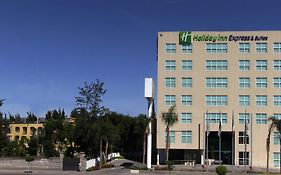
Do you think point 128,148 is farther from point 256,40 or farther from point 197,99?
point 256,40

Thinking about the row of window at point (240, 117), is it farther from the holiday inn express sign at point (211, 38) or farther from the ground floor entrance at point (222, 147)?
the holiday inn express sign at point (211, 38)

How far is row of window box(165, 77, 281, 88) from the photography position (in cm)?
9975

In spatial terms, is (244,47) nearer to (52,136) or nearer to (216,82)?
(216,82)

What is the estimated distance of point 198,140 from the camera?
99875mm

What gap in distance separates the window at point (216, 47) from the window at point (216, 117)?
42.2 feet

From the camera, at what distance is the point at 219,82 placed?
100688 millimetres

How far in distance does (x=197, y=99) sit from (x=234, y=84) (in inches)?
315

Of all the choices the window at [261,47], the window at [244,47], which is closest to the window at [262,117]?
the window at [261,47]

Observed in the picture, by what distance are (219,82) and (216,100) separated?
3.73 metres

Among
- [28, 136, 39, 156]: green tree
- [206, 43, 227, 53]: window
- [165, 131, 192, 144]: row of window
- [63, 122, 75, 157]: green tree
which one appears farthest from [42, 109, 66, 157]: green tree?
[206, 43, 227, 53]: window

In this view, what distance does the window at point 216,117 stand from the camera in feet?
326

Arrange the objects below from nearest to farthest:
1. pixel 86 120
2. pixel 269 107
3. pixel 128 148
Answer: pixel 86 120
pixel 269 107
pixel 128 148

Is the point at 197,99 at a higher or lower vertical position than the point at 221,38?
→ lower

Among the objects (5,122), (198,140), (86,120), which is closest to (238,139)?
(198,140)
